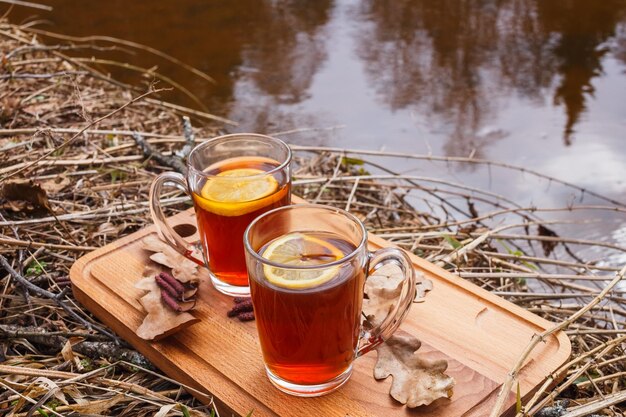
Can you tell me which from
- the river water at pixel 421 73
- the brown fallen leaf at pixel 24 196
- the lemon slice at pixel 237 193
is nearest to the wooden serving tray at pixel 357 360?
the lemon slice at pixel 237 193

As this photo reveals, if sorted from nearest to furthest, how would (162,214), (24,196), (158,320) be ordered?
(158,320), (162,214), (24,196)

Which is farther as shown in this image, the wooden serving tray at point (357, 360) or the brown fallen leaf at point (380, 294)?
the brown fallen leaf at point (380, 294)

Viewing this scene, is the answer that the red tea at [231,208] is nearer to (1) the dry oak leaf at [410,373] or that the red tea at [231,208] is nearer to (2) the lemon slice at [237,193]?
(2) the lemon slice at [237,193]

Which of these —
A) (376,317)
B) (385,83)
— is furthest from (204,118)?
(376,317)

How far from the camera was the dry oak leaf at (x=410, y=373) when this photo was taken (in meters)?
1.28

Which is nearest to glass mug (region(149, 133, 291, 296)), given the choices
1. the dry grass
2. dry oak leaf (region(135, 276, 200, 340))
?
dry oak leaf (region(135, 276, 200, 340))

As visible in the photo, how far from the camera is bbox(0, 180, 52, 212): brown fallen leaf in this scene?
2000 mm

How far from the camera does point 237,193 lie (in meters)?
1.51

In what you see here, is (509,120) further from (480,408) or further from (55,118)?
(480,408)

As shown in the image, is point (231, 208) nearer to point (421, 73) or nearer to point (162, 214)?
point (162, 214)

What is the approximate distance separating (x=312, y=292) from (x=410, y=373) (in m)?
0.28

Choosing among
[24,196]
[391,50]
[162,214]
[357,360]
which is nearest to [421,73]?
[391,50]

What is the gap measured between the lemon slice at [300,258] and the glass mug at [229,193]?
19cm

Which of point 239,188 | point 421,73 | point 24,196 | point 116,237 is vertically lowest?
point 421,73
